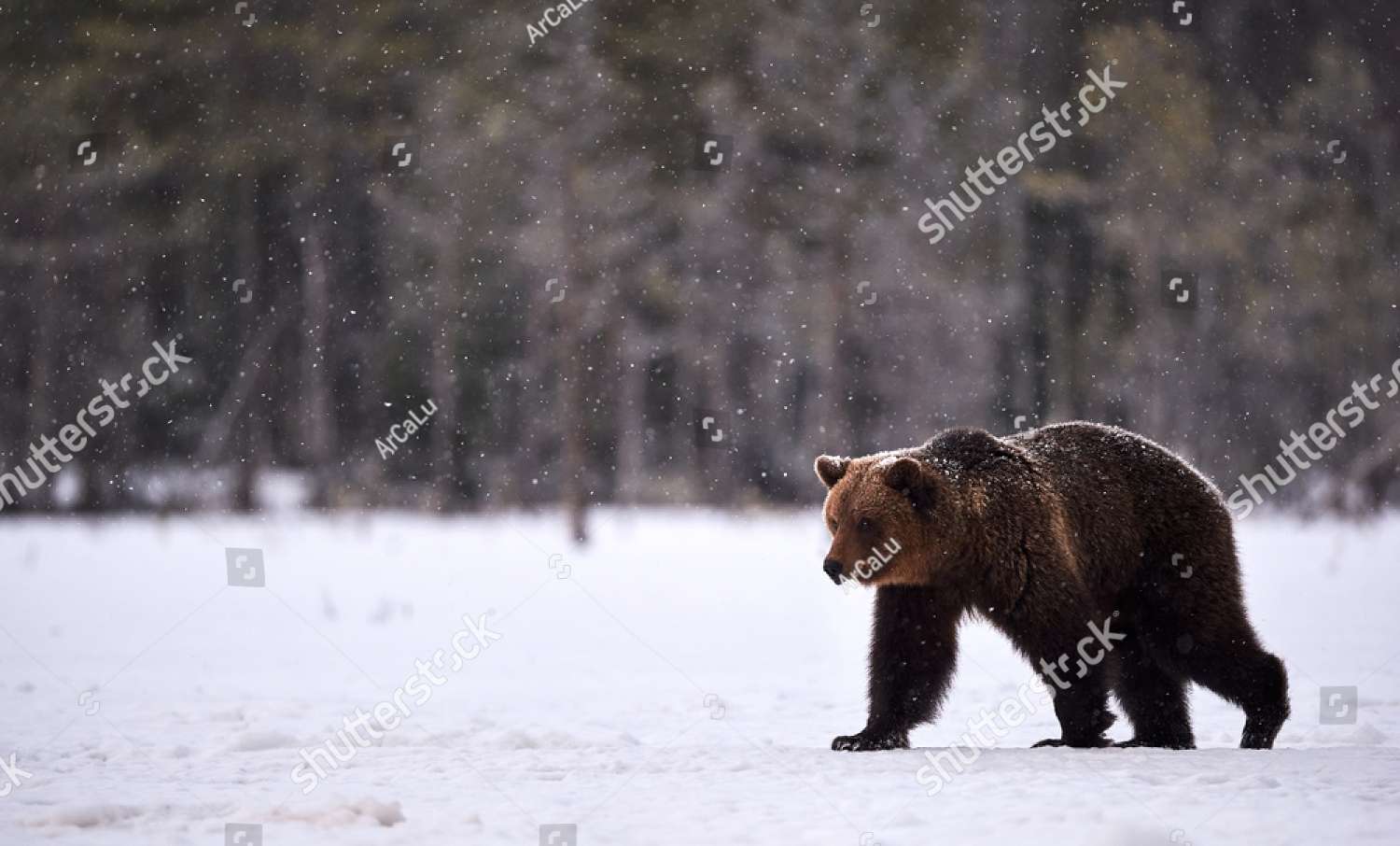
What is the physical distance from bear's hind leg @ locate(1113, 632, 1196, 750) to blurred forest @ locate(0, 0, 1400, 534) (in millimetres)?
14358

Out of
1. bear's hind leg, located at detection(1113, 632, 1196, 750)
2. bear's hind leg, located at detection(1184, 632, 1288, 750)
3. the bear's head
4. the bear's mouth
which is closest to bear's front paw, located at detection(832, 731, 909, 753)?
the bear's head

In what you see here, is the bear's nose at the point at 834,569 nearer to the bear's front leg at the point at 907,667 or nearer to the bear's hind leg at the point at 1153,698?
the bear's front leg at the point at 907,667

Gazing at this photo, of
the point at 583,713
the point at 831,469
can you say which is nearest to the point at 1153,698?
the point at 831,469

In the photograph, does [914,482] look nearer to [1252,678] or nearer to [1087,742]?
[1087,742]

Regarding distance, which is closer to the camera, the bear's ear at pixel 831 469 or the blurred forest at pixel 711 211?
the bear's ear at pixel 831 469

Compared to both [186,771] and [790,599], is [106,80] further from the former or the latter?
[186,771]

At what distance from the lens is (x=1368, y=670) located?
387 inches

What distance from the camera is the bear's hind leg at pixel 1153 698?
6746mm

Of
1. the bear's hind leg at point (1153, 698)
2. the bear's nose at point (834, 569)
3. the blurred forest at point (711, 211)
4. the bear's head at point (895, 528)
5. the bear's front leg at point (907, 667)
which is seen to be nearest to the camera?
the bear's nose at point (834, 569)

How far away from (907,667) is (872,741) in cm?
38

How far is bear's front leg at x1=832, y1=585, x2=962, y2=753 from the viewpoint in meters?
6.61

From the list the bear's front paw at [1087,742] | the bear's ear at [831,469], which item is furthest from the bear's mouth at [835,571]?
the bear's front paw at [1087,742]

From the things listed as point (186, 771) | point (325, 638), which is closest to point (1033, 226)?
point (325, 638)

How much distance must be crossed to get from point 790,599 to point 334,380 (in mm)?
19763
